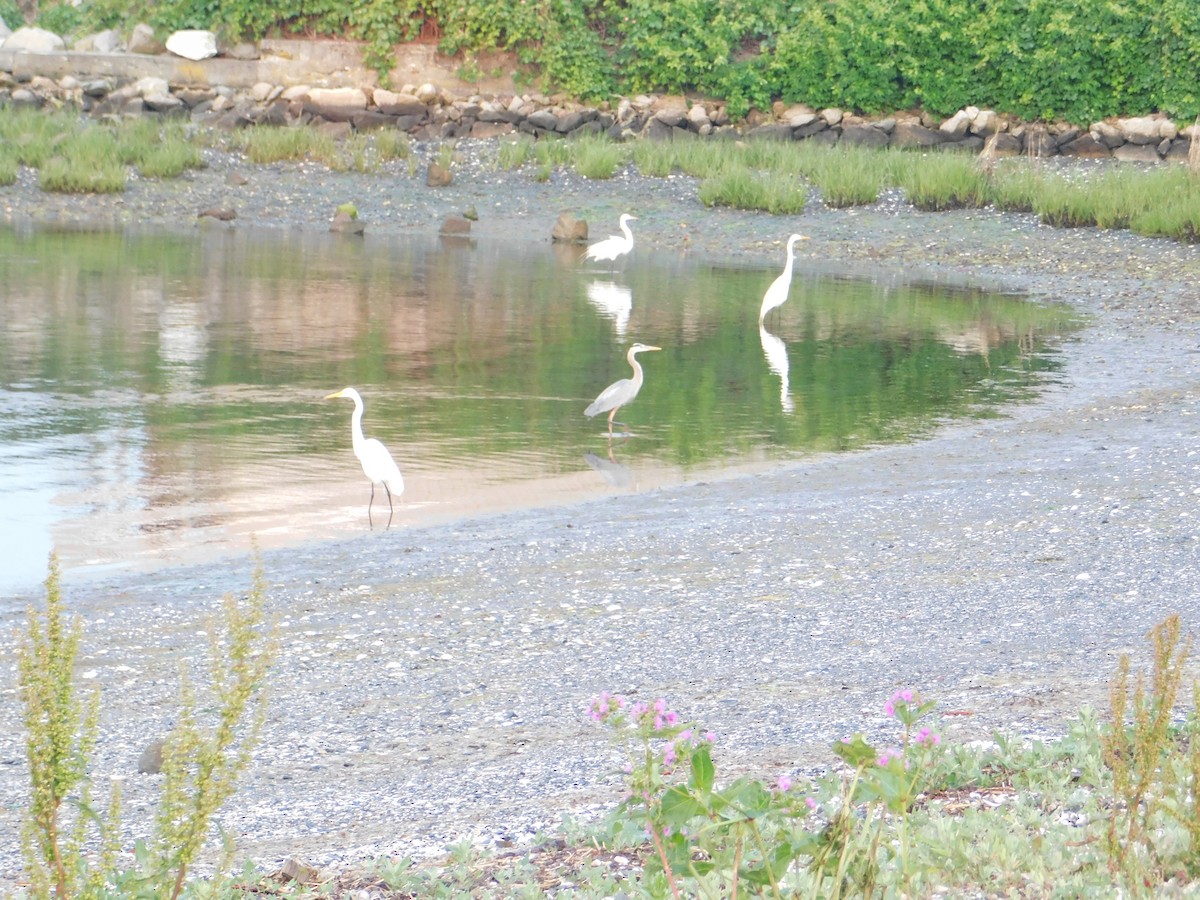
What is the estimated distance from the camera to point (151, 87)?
28906mm

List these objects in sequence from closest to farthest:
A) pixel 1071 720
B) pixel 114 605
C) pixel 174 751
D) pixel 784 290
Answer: pixel 174 751 < pixel 1071 720 < pixel 114 605 < pixel 784 290

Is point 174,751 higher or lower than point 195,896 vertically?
higher

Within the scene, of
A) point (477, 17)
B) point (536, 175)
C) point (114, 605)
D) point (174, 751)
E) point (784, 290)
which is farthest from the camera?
point (477, 17)

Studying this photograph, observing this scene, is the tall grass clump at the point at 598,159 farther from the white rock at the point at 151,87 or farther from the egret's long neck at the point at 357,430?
the egret's long neck at the point at 357,430

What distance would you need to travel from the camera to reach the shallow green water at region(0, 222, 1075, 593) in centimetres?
940

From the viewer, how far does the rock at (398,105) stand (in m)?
28.8

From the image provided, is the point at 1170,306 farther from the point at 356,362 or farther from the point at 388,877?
the point at 388,877

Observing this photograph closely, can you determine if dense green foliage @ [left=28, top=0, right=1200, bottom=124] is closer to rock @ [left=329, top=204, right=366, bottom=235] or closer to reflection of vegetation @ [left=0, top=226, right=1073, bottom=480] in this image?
rock @ [left=329, top=204, right=366, bottom=235]

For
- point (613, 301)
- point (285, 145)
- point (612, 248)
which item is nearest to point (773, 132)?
point (285, 145)

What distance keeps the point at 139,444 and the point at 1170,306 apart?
1090cm

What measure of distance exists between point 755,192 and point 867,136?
500 centimetres

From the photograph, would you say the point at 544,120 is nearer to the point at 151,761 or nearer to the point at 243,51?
the point at 243,51

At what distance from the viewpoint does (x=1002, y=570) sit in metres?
7.43

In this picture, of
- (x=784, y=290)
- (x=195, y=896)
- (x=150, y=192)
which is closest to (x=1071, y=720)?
(x=195, y=896)
